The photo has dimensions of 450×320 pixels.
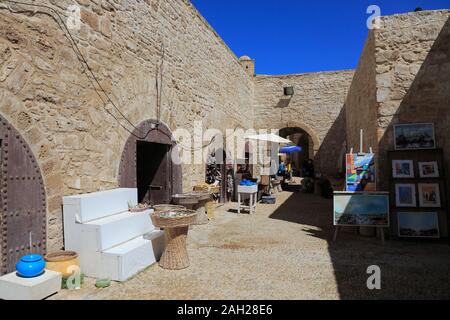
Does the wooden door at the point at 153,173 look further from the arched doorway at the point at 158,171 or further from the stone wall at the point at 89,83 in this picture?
the stone wall at the point at 89,83

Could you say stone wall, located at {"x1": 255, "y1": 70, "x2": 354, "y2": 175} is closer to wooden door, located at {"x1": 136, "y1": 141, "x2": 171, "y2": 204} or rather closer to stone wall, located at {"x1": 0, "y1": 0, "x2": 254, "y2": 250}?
stone wall, located at {"x1": 0, "y1": 0, "x2": 254, "y2": 250}

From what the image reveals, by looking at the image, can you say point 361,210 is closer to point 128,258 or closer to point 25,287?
point 128,258

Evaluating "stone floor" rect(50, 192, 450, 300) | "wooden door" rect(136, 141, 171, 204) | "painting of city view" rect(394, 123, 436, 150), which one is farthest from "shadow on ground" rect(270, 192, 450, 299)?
"wooden door" rect(136, 141, 171, 204)

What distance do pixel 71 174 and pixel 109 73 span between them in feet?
5.05

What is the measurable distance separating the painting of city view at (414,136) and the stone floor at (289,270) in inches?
58.6

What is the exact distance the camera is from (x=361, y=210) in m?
5.00

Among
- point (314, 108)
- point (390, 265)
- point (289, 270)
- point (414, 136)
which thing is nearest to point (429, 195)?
point (414, 136)

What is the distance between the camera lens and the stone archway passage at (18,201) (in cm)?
308

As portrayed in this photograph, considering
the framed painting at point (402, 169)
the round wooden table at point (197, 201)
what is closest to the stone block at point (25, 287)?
the round wooden table at point (197, 201)

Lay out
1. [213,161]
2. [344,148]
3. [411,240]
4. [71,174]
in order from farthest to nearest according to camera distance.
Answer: [344,148] < [213,161] < [411,240] < [71,174]

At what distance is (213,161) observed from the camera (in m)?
8.45

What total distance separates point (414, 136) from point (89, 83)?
4853mm

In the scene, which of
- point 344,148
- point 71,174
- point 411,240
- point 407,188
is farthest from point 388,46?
point 344,148
